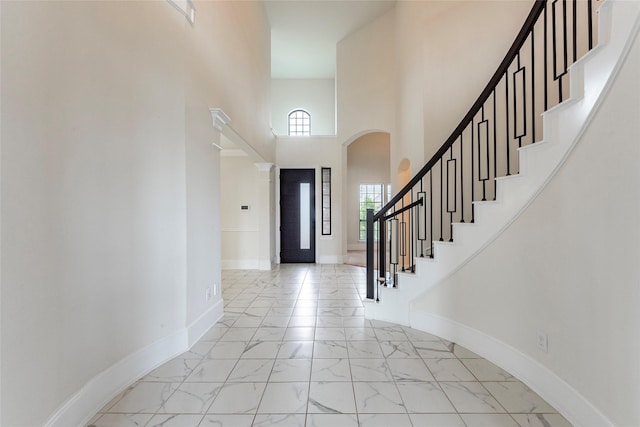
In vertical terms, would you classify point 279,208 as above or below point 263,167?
below

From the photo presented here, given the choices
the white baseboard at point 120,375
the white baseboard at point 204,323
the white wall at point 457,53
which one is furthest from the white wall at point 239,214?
the white wall at point 457,53

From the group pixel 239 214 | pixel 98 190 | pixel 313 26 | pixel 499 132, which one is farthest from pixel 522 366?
pixel 313 26

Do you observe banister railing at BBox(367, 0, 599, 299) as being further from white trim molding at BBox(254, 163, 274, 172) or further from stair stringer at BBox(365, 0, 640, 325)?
white trim molding at BBox(254, 163, 274, 172)

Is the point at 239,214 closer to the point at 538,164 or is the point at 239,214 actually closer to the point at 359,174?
the point at 359,174

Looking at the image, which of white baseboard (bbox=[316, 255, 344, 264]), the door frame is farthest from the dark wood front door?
white baseboard (bbox=[316, 255, 344, 264])

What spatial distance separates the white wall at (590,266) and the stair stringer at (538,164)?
63mm

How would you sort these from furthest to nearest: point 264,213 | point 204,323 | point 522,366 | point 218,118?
point 264,213
point 218,118
point 204,323
point 522,366

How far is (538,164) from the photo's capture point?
2.03 m

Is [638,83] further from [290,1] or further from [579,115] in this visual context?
[290,1]

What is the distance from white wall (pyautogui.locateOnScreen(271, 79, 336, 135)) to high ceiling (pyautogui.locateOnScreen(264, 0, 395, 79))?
67 centimetres

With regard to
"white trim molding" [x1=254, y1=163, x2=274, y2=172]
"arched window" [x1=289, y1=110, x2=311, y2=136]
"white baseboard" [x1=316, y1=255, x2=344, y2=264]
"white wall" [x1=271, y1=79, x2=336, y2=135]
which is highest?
"white wall" [x1=271, y1=79, x2=336, y2=135]

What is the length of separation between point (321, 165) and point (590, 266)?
20.2 ft

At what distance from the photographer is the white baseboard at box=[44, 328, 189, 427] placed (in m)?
1.70

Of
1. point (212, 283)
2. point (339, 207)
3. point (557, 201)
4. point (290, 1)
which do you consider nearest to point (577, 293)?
point (557, 201)
